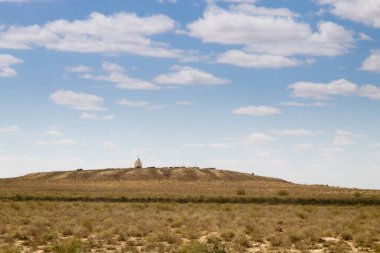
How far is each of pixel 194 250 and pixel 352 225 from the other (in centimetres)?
1298

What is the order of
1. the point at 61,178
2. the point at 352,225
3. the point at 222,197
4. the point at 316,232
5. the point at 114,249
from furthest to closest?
the point at 61,178, the point at 222,197, the point at 352,225, the point at 316,232, the point at 114,249

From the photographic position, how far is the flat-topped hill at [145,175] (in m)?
100

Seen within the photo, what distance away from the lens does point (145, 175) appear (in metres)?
103

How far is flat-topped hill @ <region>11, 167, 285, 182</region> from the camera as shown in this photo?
100 meters

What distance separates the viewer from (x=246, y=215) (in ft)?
116

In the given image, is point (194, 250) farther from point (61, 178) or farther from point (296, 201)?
point (61, 178)

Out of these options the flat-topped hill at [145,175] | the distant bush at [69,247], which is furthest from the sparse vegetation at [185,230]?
the flat-topped hill at [145,175]

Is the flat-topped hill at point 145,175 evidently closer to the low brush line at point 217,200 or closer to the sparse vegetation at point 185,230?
the low brush line at point 217,200

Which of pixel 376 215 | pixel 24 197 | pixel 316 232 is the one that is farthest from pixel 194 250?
pixel 24 197

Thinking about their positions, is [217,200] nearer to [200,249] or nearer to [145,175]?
[200,249]

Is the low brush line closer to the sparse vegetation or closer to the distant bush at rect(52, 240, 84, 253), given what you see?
the sparse vegetation

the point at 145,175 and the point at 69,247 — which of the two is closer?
the point at 69,247

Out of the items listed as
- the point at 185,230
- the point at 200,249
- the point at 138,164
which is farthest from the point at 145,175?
the point at 200,249

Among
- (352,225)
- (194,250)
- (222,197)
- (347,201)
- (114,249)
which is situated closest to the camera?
(194,250)
